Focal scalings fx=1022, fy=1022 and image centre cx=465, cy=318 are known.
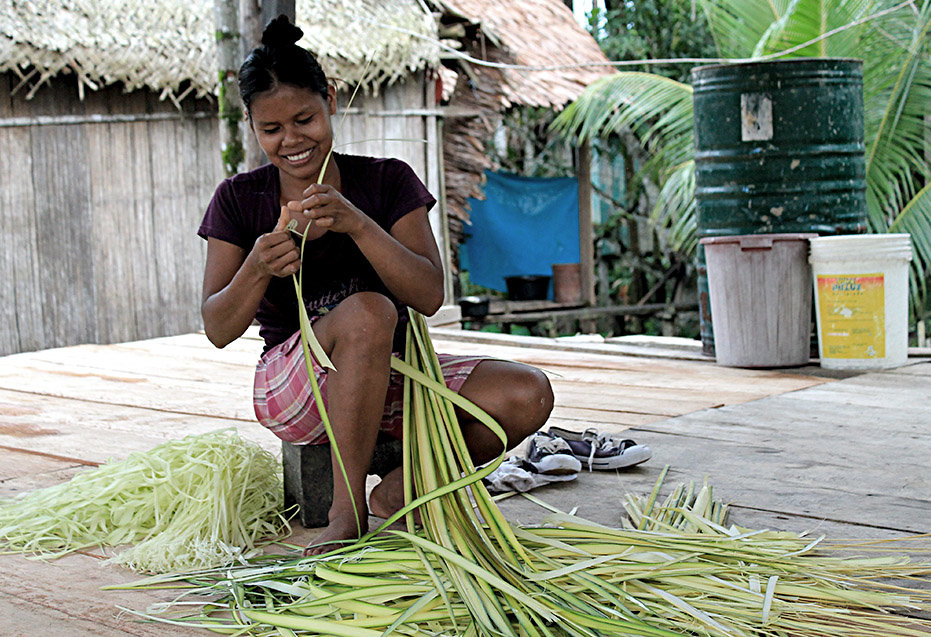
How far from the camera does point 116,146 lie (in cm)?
669

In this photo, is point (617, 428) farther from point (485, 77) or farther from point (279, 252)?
point (485, 77)

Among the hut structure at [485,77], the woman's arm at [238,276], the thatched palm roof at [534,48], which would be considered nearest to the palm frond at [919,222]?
the hut structure at [485,77]

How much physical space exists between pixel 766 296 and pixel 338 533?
2.84 m

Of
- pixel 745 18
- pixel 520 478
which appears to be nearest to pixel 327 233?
pixel 520 478

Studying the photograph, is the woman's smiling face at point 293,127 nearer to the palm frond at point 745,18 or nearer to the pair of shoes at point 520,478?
the pair of shoes at point 520,478

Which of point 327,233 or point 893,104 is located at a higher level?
point 893,104

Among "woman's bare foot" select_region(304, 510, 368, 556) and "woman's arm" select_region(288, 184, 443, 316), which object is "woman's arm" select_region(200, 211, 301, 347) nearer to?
"woman's arm" select_region(288, 184, 443, 316)

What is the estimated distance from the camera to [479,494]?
1806 millimetres

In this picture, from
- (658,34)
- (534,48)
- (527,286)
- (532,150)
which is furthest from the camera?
(532,150)

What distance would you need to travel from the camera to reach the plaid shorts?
2164mm

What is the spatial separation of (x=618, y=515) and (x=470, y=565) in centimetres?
74

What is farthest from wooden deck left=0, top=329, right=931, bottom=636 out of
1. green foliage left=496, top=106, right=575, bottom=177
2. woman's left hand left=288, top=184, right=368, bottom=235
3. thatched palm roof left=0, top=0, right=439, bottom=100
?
green foliage left=496, top=106, right=575, bottom=177

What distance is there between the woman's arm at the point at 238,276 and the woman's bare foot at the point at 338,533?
43cm

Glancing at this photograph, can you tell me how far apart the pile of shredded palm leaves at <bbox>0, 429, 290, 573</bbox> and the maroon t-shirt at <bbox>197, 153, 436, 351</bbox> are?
0.38m
